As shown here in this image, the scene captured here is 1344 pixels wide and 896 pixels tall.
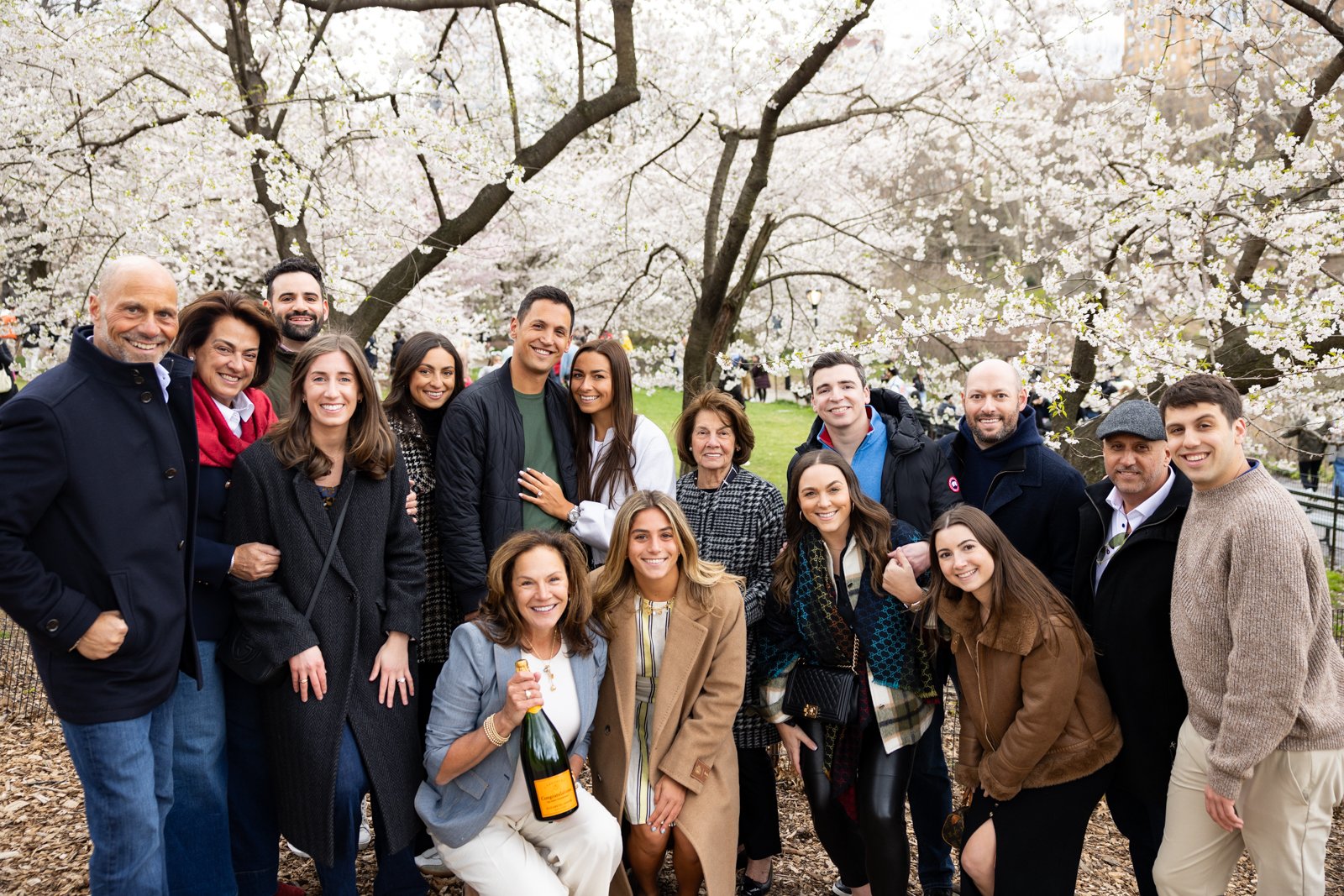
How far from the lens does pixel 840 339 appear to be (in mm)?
8188

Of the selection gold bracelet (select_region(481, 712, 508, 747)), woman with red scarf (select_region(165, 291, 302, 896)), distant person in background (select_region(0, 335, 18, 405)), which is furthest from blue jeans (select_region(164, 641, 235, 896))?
distant person in background (select_region(0, 335, 18, 405))

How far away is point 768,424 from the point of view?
2041 cm

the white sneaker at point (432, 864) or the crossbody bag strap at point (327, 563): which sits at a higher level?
the crossbody bag strap at point (327, 563)

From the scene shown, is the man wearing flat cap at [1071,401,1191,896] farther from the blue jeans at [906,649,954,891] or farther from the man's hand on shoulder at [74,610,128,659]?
the man's hand on shoulder at [74,610,128,659]

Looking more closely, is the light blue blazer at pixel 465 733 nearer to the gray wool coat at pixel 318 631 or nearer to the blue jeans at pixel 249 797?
the gray wool coat at pixel 318 631

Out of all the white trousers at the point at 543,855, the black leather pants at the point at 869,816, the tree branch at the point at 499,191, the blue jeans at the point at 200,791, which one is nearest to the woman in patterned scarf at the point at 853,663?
the black leather pants at the point at 869,816

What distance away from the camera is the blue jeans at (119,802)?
251cm

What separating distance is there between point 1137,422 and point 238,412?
3222mm

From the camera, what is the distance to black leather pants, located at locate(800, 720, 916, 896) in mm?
3229

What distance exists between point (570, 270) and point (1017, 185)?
30.9 ft

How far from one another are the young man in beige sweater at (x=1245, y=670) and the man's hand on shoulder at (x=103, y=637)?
3205 mm

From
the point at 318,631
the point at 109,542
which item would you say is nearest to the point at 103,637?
the point at 109,542

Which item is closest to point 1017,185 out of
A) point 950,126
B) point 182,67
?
point 950,126

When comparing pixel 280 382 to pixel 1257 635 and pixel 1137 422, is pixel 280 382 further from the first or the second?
pixel 1257 635
